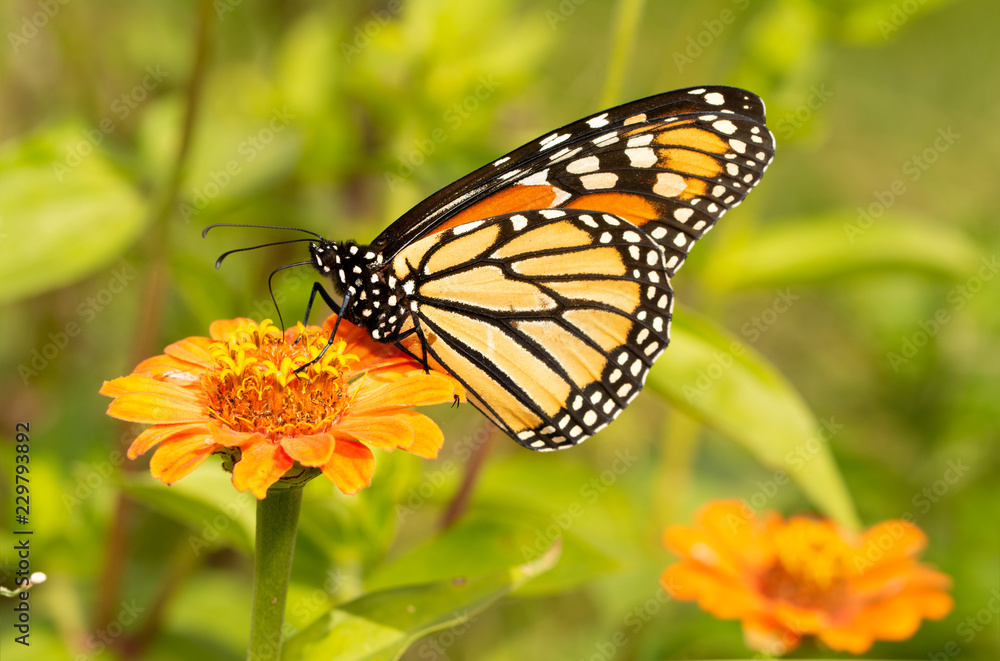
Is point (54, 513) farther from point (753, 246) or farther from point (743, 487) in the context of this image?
point (743, 487)

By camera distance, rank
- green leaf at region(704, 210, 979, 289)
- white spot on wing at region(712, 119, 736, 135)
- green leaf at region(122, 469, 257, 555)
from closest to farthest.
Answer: green leaf at region(122, 469, 257, 555) < white spot on wing at region(712, 119, 736, 135) < green leaf at region(704, 210, 979, 289)

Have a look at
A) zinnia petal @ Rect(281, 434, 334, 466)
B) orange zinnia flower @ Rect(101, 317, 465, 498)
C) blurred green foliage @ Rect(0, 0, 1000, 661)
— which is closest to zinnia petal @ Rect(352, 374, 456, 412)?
orange zinnia flower @ Rect(101, 317, 465, 498)

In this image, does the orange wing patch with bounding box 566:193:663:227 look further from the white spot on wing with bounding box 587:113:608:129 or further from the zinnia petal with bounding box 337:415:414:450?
the zinnia petal with bounding box 337:415:414:450

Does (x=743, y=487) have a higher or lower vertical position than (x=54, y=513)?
lower

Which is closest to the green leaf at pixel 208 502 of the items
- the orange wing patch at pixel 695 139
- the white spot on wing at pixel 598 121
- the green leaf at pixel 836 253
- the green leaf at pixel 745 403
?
the green leaf at pixel 745 403

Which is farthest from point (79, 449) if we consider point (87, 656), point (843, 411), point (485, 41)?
point (843, 411)

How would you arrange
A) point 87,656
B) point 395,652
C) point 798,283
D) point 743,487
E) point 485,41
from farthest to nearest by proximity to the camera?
1. point 743,487
2. point 485,41
3. point 798,283
4. point 87,656
5. point 395,652

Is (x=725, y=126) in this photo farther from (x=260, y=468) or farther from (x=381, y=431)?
(x=260, y=468)
